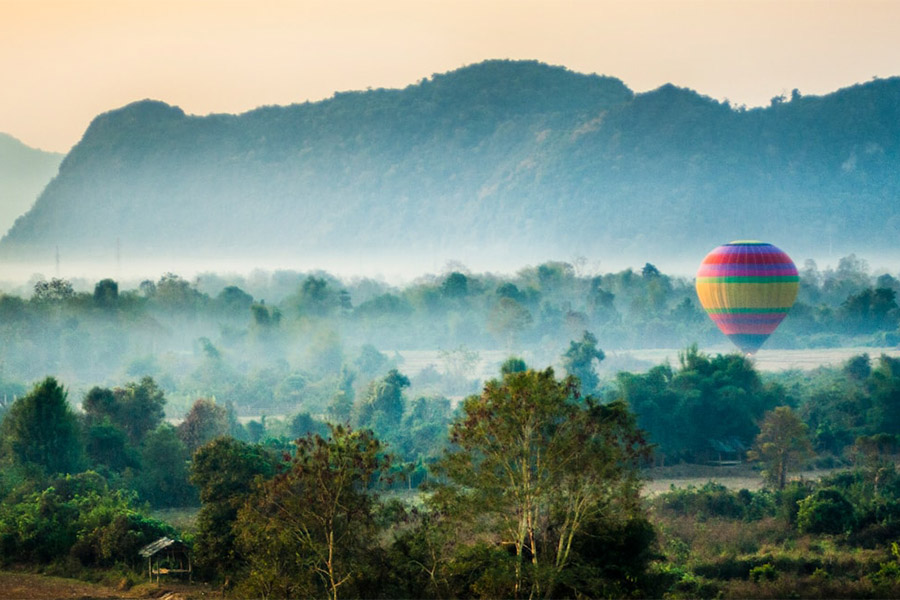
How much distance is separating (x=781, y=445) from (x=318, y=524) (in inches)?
830

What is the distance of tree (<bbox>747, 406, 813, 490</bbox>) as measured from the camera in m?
38.4

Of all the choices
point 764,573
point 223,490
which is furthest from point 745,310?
point 223,490

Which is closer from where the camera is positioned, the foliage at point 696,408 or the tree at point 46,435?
the tree at point 46,435

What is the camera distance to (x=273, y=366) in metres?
75.9

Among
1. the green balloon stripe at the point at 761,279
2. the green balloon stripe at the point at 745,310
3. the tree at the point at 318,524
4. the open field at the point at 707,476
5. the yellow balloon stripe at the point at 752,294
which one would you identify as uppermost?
the green balloon stripe at the point at 761,279

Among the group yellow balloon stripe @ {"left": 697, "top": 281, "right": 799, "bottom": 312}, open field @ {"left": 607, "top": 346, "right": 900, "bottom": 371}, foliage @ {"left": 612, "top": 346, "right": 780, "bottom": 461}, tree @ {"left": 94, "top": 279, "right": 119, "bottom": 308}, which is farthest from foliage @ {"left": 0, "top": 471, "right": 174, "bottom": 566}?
tree @ {"left": 94, "top": 279, "right": 119, "bottom": 308}

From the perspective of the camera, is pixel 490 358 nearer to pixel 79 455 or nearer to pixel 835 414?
pixel 835 414

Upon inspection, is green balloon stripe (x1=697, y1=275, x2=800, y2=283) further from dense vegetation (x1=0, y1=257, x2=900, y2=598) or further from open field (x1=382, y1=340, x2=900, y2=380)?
open field (x1=382, y1=340, x2=900, y2=380)

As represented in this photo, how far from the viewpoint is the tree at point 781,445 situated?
1513 inches

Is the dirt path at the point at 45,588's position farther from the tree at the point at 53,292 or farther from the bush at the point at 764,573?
the tree at the point at 53,292

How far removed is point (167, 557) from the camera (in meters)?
26.5

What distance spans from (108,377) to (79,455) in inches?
1623

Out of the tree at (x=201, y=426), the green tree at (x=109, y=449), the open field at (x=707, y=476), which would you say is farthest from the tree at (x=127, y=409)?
the open field at (x=707, y=476)

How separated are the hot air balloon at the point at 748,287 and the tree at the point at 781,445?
23373mm
